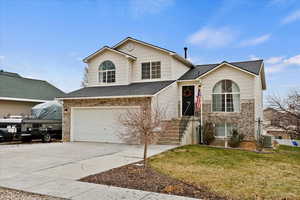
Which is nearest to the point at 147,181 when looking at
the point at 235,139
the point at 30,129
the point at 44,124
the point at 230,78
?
the point at 235,139

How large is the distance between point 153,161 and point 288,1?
1149cm

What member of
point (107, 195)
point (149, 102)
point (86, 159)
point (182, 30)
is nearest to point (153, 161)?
point (86, 159)

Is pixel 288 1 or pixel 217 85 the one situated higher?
pixel 288 1

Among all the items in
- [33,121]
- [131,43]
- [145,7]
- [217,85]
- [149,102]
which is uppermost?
[145,7]

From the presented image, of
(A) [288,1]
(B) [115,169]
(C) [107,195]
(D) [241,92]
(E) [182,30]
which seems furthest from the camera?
(E) [182,30]

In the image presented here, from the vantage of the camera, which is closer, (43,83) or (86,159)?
(86,159)

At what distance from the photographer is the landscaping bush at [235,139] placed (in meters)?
13.5

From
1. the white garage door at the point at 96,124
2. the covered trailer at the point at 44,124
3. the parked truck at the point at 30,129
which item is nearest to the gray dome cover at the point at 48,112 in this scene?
the covered trailer at the point at 44,124

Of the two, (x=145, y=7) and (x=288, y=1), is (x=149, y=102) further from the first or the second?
(x=288, y=1)

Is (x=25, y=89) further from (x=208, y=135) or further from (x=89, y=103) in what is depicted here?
(x=208, y=135)

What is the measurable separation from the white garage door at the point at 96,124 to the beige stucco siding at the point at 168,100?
200 cm

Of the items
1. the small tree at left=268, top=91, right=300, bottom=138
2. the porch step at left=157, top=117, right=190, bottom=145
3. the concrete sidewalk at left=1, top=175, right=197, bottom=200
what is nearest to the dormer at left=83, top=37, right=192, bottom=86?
the porch step at left=157, top=117, right=190, bottom=145

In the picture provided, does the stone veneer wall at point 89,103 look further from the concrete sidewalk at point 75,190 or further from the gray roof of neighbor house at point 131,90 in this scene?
the concrete sidewalk at point 75,190

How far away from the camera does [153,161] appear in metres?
8.28
